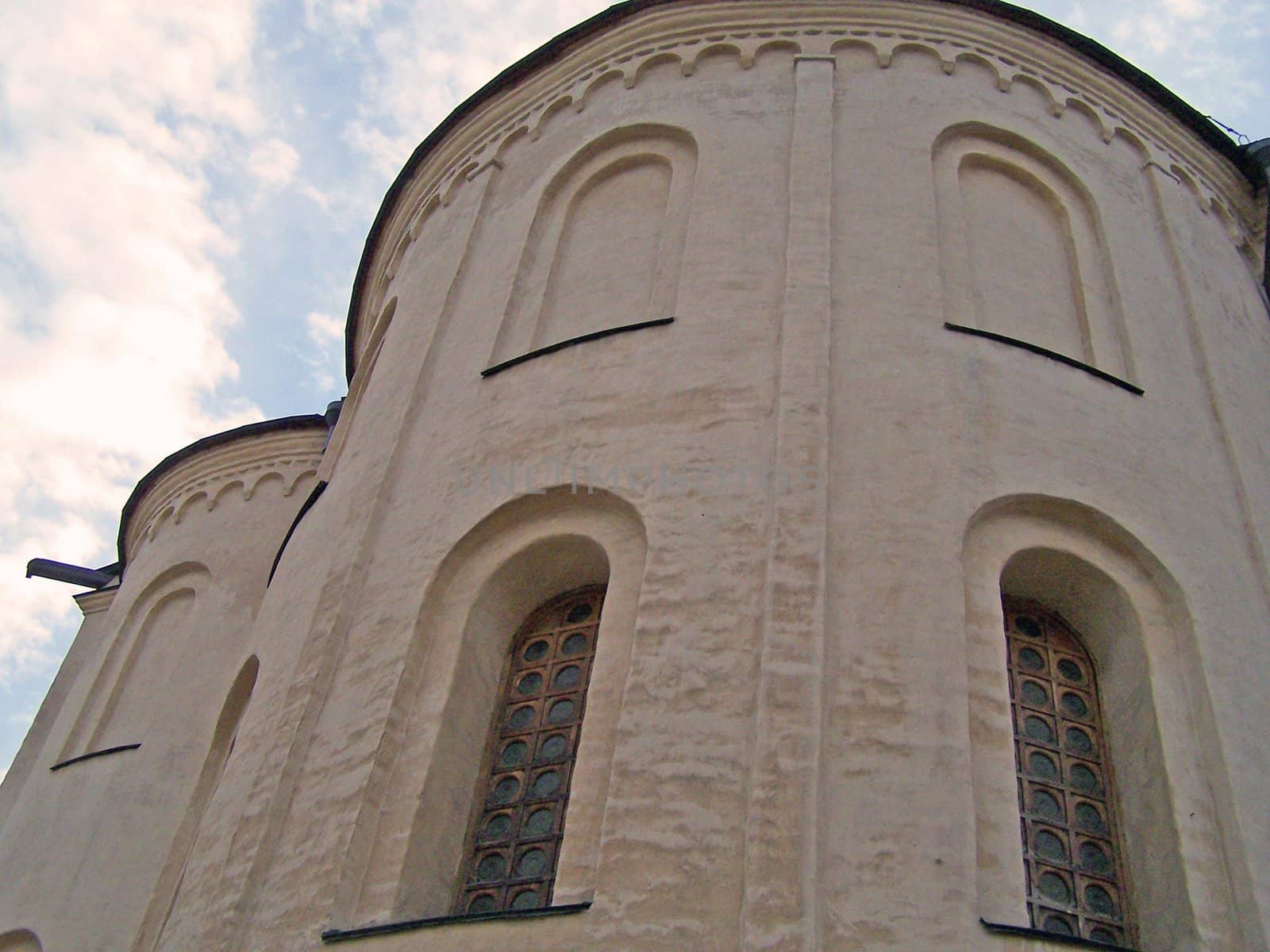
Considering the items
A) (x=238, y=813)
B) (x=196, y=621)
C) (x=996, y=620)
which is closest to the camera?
(x=996, y=620)

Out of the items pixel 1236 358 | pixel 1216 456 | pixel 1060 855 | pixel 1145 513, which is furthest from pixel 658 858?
pixel 1236 358

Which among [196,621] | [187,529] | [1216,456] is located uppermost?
[187,529]

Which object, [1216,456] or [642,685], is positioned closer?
[642,685]

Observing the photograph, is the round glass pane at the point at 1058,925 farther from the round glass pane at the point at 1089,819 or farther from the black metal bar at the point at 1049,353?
the black metal bar at the point at 1049,353

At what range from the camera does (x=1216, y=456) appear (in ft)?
29.1

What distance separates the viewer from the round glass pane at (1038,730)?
731 cm

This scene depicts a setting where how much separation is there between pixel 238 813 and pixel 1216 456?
258 inches

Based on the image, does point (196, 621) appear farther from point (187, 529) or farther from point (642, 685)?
point (642, 685)

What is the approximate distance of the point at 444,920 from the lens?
6359mm

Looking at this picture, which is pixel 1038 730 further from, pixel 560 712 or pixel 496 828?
pixel 496 828

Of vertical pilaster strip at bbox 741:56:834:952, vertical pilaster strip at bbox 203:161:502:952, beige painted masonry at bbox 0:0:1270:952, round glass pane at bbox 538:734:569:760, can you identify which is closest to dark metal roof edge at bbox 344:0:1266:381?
beige painted masonry at bbox 0:0:1270:952

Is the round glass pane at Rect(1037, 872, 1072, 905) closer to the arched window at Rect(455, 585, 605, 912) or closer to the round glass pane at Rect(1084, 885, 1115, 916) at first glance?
the round glass pane at Rect(1084, 885, 1115, 916)

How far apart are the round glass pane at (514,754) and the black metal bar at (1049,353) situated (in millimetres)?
3729

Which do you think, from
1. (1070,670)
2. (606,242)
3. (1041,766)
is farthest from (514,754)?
(606,242)
